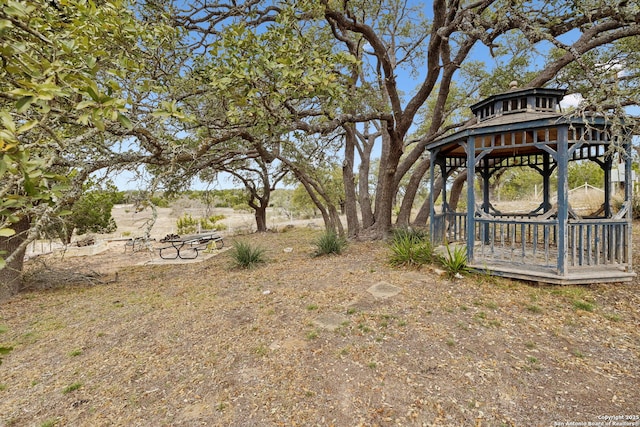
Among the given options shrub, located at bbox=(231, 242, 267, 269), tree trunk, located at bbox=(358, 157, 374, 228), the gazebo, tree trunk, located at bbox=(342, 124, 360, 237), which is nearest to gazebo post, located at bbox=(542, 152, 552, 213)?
the gazebo

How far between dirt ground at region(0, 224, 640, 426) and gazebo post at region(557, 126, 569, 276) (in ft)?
1.58

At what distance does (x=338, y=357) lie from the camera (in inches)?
119

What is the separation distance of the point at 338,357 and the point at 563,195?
4161 mm

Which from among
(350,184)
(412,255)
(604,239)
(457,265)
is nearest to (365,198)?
(350,184)

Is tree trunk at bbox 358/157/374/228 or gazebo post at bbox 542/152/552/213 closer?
gazebo post at bbox 542/152/552/213

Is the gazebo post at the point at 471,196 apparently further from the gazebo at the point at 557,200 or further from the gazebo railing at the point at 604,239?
the gazebo railing at the point at 604,239

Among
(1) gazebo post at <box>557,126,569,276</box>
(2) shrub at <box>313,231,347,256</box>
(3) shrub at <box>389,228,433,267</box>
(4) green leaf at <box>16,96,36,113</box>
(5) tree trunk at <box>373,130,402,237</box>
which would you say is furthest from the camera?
(5) tree trunk at <box>373,130,402,237</box>

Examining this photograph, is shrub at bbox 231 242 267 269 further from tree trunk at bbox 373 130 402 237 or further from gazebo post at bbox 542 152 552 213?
gazebo post at bbox 542 152 552 213

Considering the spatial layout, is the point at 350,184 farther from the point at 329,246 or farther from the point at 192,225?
the point at 192,225

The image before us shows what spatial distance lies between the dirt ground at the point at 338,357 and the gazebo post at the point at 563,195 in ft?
1.58

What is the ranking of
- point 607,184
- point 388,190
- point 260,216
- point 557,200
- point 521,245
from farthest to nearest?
1. point 260,216
2. point 388,190
3. point 521,245
4. point 607,184
5. point 557,200

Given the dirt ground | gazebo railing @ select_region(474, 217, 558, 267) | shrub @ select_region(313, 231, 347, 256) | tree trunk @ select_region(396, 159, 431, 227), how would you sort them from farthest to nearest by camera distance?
1. tree trunk @ select_region(396, 159, 431, 227)
2. shrub @ select_region(313, 231, 347, 256)
3. gazebo railing @ select_region(474, 217, 558, 267)
4. the dirt ground

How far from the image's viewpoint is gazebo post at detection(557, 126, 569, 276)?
14.0ft

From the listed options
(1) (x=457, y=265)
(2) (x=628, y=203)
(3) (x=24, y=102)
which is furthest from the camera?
(1) (x=457, y=265)
